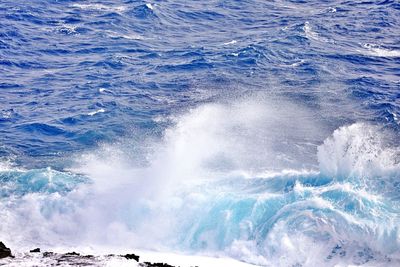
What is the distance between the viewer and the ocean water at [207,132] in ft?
94.4

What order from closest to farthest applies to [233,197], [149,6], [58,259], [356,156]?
1. [58,259]
2. [233,197]
3. [356,156]
4. [149,6]

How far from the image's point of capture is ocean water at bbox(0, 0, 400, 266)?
28.8 meters

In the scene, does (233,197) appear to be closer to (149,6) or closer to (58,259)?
(58,259)

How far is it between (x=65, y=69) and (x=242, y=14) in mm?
16684

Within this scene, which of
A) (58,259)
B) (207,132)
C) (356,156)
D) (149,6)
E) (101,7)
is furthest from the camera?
(101,7)

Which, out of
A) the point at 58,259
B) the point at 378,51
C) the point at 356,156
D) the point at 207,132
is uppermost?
the point at 378,51

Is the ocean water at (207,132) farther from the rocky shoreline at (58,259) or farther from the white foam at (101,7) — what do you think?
the rocky shoreline at (58,259)

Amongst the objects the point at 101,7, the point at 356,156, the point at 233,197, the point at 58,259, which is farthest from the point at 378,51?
the point at 58,259

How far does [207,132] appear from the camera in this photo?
120ft

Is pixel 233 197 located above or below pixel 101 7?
below

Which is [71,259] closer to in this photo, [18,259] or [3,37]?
[18,259]

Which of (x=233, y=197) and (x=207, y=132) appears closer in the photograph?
(x=233, y=197)

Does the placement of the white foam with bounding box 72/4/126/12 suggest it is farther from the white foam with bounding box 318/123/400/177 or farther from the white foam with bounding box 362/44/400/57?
the white foam with bounding box 318/123/400/177

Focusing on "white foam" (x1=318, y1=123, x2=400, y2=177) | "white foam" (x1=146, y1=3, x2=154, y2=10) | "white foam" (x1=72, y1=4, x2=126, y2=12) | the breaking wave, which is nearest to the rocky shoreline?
the breaking wave
